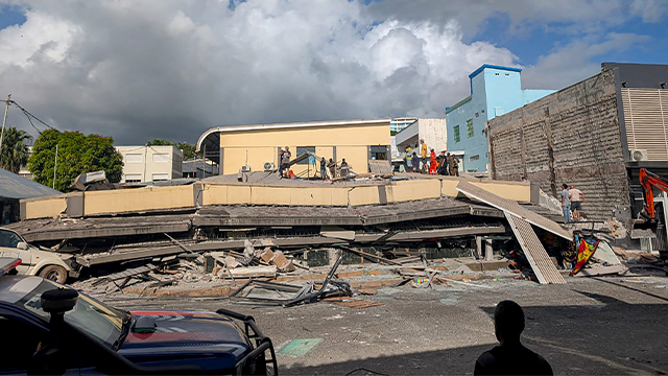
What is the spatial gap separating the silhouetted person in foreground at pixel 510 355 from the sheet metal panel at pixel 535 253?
940 centimetres

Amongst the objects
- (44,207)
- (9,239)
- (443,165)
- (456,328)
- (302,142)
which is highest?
(302,142)

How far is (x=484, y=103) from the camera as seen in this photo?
29.8 meters

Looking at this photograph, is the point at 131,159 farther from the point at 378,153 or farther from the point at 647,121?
the point at 647,121

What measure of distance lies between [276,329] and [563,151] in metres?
19.7

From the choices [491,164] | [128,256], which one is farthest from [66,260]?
[491,164]

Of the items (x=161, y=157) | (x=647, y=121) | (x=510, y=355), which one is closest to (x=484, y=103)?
(x=647, y=121)

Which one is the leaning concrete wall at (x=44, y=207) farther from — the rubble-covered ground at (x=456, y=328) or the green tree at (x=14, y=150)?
→ the green tree at (x=14, y=150)

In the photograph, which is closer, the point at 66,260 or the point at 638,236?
the point at 66,260

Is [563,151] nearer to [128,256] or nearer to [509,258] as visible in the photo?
[509,258]

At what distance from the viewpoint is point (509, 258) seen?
12.4 metres

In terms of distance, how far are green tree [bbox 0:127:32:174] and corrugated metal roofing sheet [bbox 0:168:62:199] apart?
1887cm

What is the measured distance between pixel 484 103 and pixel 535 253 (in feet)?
74.0

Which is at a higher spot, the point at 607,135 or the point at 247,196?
the point at 607,135

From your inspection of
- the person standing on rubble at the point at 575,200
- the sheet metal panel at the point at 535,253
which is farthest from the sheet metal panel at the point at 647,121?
the sheet metal panel at the point at 535,253
